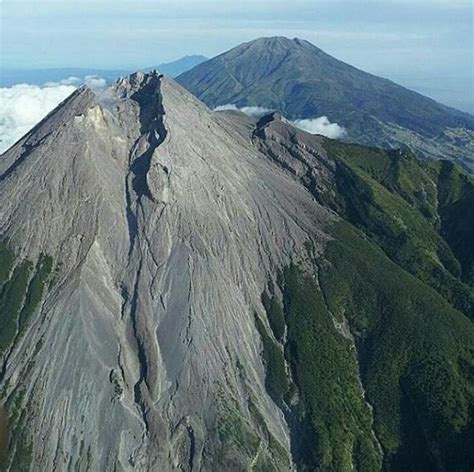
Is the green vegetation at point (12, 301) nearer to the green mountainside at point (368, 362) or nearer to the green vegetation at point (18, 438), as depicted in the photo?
the green vegetation at point (18, 438)

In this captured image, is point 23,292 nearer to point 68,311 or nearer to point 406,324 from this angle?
point 68,311

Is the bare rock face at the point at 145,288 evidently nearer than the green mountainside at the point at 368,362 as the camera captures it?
Yes

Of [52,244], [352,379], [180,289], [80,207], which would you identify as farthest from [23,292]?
[352,379]

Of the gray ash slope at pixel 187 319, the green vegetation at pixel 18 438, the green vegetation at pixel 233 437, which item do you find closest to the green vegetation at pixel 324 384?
the gray ash slope at pixel 187 319

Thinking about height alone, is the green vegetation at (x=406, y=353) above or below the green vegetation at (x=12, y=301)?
below

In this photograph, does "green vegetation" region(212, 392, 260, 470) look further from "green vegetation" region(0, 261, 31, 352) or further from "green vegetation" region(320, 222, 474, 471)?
"green vegetation" region(0, 261, 31, 352)

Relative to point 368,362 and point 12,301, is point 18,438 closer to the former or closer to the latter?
point 12,301
